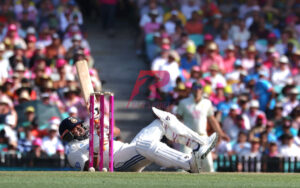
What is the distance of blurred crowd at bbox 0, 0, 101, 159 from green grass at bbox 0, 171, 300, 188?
493cm

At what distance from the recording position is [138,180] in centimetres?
1077

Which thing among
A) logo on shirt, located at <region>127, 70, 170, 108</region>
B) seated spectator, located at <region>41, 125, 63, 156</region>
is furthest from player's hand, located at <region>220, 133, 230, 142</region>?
seated spectator, located at <region>41, 125, 63, 156</region>

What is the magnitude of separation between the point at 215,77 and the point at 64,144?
146 inches

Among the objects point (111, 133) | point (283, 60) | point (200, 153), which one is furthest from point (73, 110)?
point (200, 153)

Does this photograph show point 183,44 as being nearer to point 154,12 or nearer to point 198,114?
point 154,12

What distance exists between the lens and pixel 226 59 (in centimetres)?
1991

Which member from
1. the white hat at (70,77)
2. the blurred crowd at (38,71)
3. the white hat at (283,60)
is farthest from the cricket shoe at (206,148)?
the white hat at (283,60)

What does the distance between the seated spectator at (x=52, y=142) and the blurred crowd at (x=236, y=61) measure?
78.5 inches

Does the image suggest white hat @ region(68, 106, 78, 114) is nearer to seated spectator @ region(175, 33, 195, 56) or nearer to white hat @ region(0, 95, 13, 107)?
white hat @ region(0, 95, 13, 107)

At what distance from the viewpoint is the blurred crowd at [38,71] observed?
17.0 m

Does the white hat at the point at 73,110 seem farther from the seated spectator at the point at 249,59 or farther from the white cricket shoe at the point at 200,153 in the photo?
the white cricket shoe at the point at 200,153

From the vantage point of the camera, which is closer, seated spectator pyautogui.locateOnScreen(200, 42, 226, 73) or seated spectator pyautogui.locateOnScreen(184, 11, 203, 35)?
seated spectator pyautogui.locateOnScreen(200, 42, 226, 73)

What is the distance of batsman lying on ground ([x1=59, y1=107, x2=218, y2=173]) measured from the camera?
465 inches

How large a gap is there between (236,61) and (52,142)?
4.74 metres
